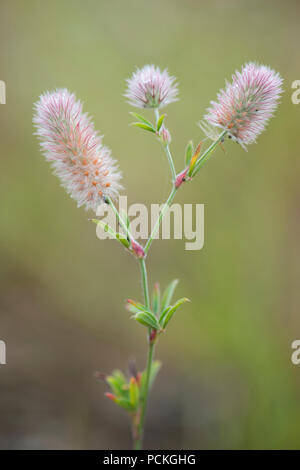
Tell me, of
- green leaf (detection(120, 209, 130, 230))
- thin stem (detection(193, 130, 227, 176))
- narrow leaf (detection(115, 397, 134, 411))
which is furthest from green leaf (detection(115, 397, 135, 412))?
thin stem (detection(193, 130, 227, 176))

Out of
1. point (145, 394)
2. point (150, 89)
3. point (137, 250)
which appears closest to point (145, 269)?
point (137, 250)

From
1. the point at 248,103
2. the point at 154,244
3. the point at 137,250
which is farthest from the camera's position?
the point at 154,244

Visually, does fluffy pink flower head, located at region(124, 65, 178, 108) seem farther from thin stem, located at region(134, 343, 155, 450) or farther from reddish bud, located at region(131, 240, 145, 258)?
thin stem, located at region(134, 343, 155, 450)

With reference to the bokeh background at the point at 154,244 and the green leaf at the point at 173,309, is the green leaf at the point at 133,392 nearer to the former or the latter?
the green leaf at the point at 173,309

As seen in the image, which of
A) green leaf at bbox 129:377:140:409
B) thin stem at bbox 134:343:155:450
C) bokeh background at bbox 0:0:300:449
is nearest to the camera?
thin stem at bbox 134:343:155:450

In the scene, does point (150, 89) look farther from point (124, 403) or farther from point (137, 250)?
point (124, 403)
